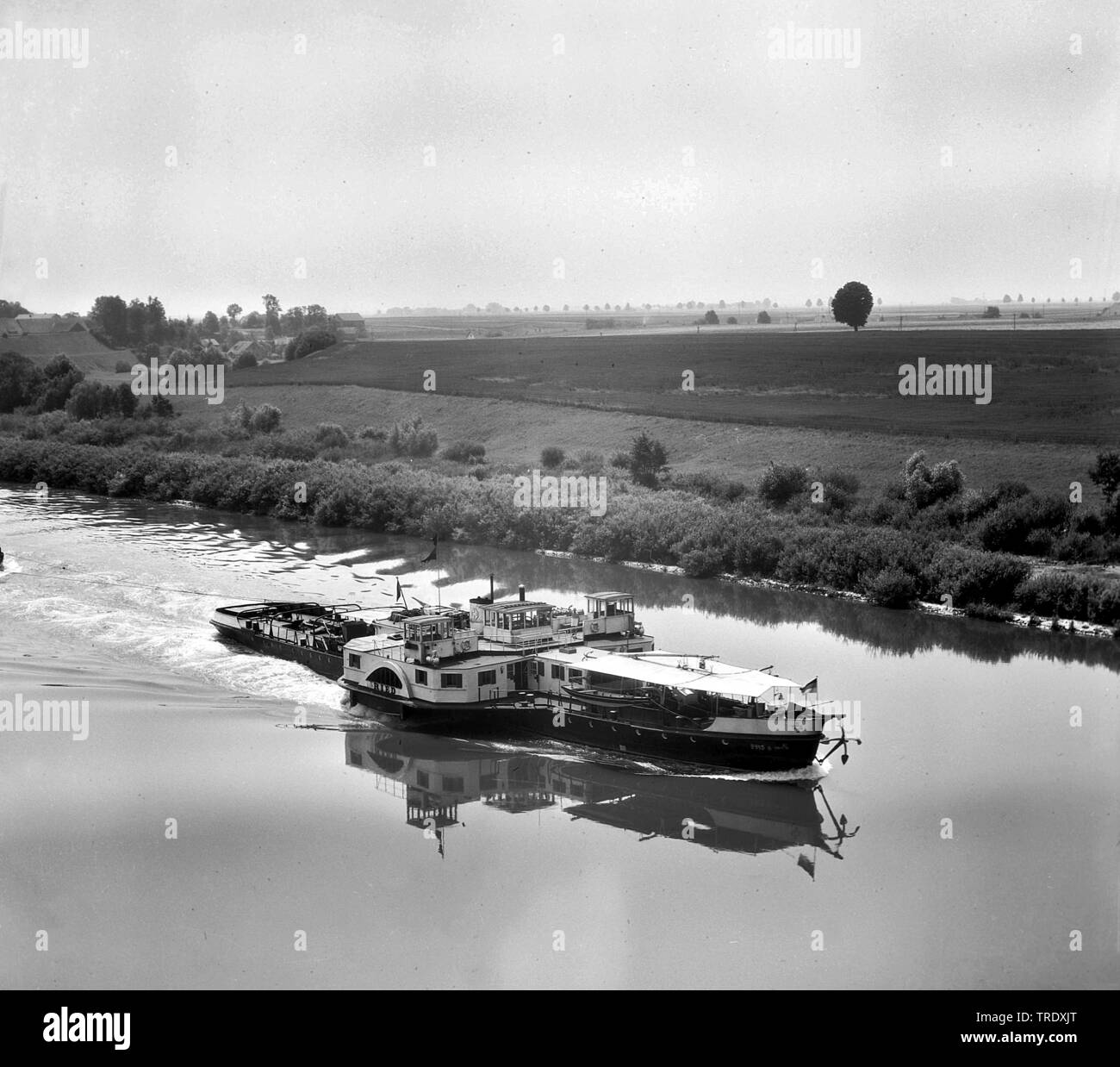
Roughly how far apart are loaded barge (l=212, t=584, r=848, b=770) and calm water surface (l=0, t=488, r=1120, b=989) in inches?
27.1

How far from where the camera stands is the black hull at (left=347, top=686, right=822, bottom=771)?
1121 inches

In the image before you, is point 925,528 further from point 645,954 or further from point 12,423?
point 12,423

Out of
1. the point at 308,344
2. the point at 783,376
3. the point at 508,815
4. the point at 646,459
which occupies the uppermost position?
the point at 308,344

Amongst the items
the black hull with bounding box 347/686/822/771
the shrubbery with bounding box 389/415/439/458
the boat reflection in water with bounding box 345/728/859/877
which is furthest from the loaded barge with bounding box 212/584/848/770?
the shrubbery with bounding box 389/415/439/458

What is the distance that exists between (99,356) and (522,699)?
10694 cm

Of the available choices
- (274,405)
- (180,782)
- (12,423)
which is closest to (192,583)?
(180,782)

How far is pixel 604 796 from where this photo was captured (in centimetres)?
2870

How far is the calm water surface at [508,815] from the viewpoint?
70.1 feet

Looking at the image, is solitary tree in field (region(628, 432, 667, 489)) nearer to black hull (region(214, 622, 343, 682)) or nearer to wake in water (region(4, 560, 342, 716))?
wake in water (region(4, 560, 342, 716))

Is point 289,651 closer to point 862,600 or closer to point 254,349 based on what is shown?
point 862,600

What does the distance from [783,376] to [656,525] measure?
3070 centimetres

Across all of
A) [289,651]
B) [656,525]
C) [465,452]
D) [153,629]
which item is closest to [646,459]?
[656,525]

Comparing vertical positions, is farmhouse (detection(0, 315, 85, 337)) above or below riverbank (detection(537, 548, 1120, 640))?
above

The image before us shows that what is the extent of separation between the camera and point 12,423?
3775 inches
